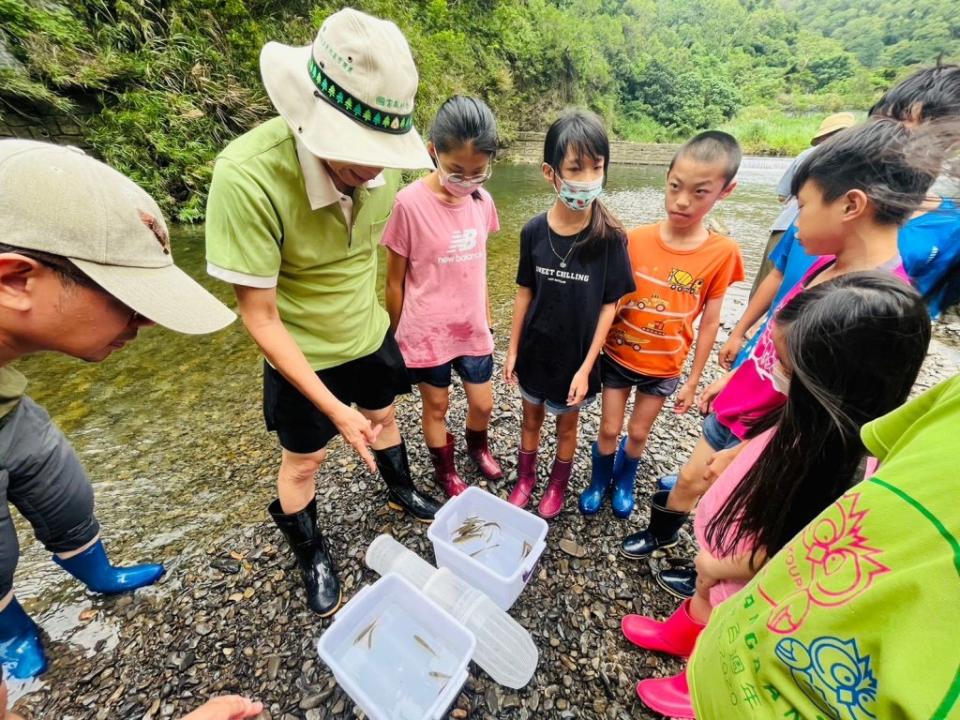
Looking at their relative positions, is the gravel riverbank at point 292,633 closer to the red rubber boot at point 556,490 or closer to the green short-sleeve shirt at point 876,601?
the red rubber boot at point 556,490

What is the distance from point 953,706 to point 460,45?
23737 mm

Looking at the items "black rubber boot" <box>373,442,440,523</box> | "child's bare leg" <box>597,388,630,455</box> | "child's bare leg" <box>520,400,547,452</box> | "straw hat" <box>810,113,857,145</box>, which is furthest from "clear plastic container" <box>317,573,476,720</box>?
"straw hat" <box>810,113,857,145</box>

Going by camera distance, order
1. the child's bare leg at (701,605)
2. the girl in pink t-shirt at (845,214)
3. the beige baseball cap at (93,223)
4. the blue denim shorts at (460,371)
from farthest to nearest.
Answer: the blue denim shorts at (460,371) < the child's bare leg at (701,605) < the girl in pink t-shirt at (845,214) < the beige baseball cap at (93,223)

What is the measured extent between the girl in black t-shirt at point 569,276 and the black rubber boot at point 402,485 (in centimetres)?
90

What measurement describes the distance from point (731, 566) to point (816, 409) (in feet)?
2.17

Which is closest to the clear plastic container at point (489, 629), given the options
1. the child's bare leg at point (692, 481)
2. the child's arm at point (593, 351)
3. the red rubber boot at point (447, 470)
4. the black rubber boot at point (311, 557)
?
the black rubber boot at point (311, 557)

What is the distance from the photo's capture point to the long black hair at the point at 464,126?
195cm

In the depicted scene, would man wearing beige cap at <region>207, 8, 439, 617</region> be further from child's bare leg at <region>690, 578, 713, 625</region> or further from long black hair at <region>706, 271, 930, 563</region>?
child's bare leg at <region>690, 578, 713, 625</region>

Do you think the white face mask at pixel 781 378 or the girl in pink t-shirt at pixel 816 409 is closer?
the girl in pink t-shirt at pixel 816 409

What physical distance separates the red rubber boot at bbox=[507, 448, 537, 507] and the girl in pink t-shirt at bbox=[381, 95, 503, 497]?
44 centimetres

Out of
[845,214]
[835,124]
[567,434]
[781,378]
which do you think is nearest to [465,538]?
[567,434]

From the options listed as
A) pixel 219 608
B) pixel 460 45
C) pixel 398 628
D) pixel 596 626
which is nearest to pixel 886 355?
pixel 596 626

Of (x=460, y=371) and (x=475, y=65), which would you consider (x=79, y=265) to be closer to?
(x=460, y=371)

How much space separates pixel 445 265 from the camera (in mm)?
2344
